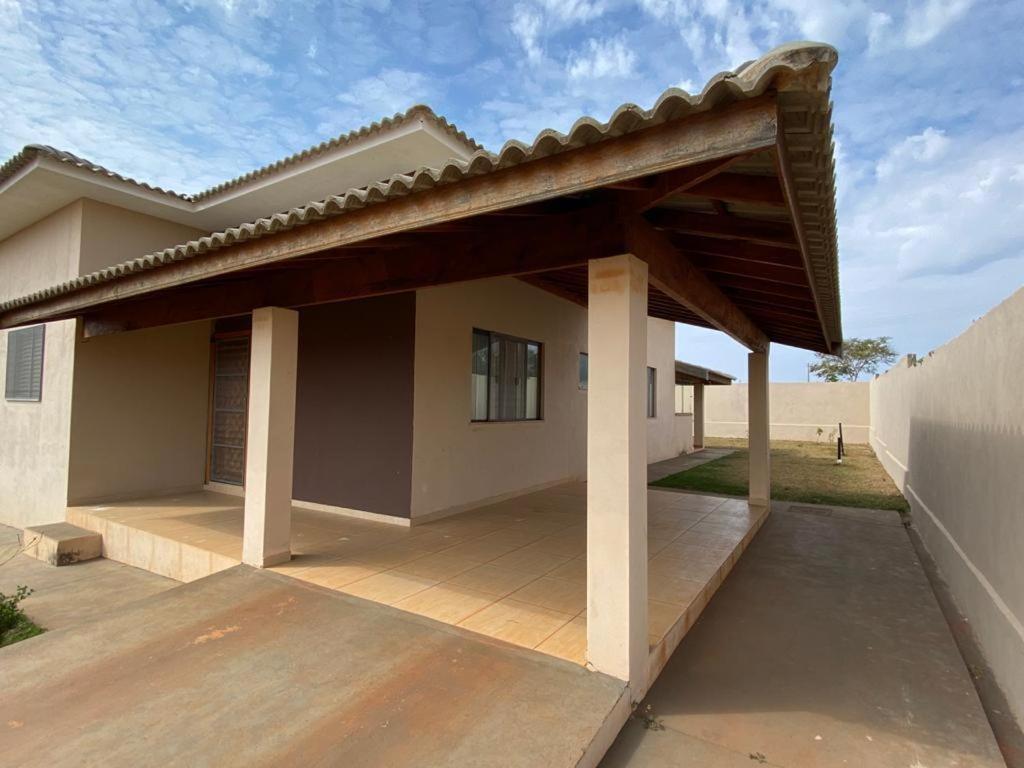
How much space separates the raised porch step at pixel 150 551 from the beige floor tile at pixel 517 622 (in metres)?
2.70

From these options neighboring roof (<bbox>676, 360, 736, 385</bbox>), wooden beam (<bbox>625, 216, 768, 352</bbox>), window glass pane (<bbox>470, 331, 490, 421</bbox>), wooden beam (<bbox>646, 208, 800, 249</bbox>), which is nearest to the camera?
wooden beam (<bbox>625, 216, 768, 352</bbox>)

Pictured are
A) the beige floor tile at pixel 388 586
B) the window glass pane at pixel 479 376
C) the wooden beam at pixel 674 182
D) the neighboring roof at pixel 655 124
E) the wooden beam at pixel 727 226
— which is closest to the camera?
the neighboring roof at pixel 655 124

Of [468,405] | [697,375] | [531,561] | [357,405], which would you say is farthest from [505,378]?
[697,375]

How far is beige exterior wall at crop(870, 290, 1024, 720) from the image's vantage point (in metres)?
3.40

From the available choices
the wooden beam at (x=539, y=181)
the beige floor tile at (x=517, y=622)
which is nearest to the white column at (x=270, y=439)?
the wooden beam at (x=539, y=181)

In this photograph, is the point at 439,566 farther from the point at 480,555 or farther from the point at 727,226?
the point at 727,226

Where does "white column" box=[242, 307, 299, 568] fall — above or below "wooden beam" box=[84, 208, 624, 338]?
below

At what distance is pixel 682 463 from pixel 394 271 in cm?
1329

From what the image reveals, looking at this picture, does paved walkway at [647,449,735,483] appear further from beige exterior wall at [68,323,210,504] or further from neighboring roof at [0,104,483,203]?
beige exterior wall at [68,323,210,504]

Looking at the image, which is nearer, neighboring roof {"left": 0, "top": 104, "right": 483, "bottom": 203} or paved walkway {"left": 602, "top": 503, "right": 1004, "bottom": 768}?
paved walkway {"left": 602, "top": 503, "right": 1004, "bottom": 768}

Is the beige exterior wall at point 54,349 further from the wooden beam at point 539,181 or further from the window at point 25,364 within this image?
the wooden beam at point 539,181

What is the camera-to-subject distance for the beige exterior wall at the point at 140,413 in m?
7.53

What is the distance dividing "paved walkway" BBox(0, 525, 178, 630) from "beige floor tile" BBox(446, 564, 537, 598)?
3.18 meters

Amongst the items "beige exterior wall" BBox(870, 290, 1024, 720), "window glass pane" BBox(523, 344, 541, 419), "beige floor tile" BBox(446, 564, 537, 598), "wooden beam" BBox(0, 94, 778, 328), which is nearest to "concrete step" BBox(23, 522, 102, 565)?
"wooden beam" BBox(0, 94, 778, 328)
